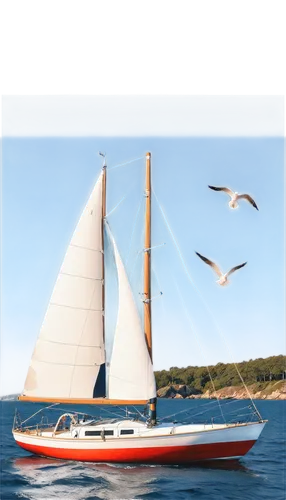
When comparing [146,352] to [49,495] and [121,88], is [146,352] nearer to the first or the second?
[49,495]

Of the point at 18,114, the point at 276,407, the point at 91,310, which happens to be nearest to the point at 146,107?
the point at 18,114

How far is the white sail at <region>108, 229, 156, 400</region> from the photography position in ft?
28.5

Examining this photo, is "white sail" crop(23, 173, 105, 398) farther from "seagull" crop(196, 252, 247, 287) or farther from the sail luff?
"seagull" crop(196, 252, 247, 287)

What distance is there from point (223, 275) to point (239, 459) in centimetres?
281

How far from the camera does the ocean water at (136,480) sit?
6777 millimetres

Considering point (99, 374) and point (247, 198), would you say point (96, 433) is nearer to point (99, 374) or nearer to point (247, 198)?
point (99, 374)

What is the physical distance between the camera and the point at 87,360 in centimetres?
883

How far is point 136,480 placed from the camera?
7504 millimetres

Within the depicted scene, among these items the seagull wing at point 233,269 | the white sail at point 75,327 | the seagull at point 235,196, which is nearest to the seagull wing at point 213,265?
the seagull wing at point 233,269

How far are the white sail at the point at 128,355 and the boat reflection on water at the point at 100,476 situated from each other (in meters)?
1.03

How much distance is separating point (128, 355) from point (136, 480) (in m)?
1.86

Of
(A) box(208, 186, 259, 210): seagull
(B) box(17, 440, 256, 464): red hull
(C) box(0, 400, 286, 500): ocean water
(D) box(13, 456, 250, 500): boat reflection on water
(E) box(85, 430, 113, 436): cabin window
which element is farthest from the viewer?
(E) box(85, 430, 113, 436): cabin window

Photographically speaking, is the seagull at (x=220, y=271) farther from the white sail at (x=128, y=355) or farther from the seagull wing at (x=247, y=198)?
the white sail at (x=128, y=355)

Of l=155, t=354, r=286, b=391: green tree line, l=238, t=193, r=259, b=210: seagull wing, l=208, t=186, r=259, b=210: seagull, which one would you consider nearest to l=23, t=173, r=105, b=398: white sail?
l=155, t=354, r=286, b=391: green tree line
